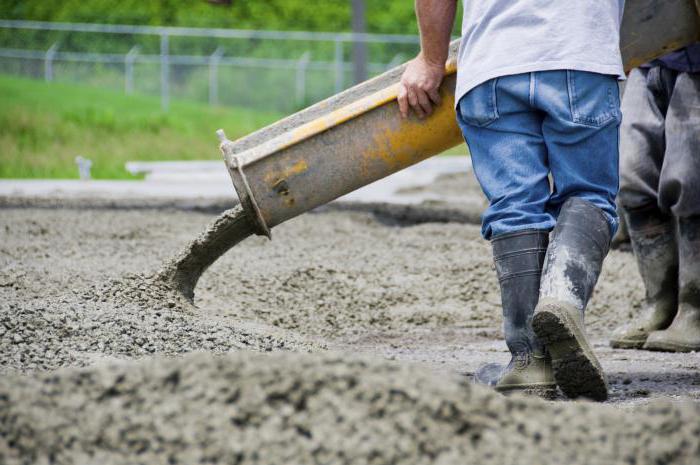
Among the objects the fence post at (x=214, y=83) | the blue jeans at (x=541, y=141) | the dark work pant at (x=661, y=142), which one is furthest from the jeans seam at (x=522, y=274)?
the fence post at (x=214, y=83)

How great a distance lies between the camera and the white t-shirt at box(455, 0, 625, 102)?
318 centimetres

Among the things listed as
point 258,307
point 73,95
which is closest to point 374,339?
point 258,307

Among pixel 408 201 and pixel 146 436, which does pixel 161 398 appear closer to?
pixel 146 436

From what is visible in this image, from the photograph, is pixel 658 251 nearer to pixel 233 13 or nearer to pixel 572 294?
pixel 572 294

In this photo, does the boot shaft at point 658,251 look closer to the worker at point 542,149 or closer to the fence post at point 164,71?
the worker at point 542,149

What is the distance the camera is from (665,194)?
4500 millimetres

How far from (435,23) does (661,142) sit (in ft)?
5.23

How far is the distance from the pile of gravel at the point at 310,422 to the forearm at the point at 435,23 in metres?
1.43

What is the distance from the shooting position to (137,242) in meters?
6.47

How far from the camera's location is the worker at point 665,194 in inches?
173

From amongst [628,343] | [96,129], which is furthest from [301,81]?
[628,343]

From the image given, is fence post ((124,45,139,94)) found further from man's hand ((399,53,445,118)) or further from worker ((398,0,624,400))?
worker ((398,0,624,400))

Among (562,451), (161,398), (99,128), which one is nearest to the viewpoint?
(562,451)

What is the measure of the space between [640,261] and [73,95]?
67.9 feet
